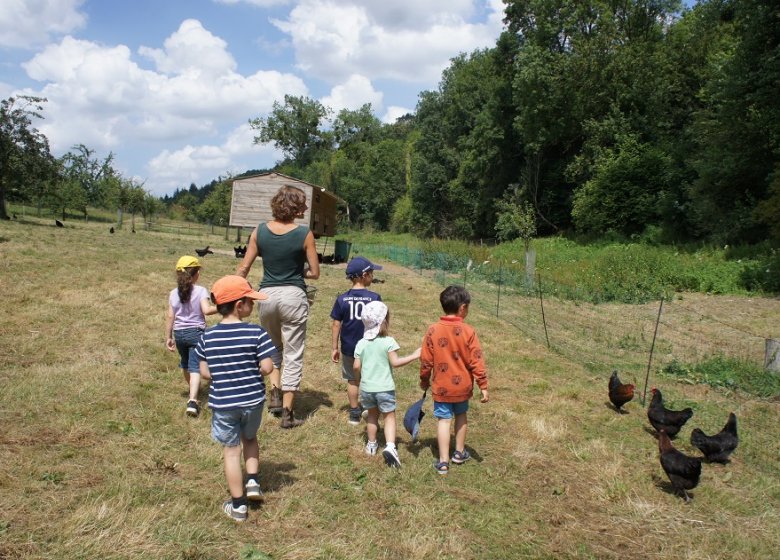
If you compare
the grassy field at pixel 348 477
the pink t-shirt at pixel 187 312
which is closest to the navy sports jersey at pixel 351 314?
the grassy field at pixel 348 477

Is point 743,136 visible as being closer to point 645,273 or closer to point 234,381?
point 645,273

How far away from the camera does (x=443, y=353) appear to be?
4.20 metres

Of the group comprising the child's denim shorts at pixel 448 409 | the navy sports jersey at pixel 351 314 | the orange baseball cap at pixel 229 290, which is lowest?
the child's denim shorts at pixel 448 409

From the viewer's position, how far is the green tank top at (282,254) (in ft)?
14.7

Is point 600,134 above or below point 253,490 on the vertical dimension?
above

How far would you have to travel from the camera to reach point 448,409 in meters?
4.26

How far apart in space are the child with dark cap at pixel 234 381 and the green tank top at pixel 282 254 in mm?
1129

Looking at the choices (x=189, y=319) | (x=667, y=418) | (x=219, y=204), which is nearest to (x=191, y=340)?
(x=189, y=319)

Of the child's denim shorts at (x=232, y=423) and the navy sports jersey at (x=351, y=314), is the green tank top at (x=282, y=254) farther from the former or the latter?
the child's denim shorts at (x=232, y=423)

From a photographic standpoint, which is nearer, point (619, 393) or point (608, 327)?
point (619, 393)

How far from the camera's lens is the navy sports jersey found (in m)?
4.68

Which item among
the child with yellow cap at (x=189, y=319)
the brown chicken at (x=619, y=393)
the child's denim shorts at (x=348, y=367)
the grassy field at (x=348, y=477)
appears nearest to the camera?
the grassy field at (x=348, y=477)

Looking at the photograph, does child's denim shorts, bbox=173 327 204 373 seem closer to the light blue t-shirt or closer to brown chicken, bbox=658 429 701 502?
the light blue t-shirt

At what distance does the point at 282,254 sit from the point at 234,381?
4.90 feet
